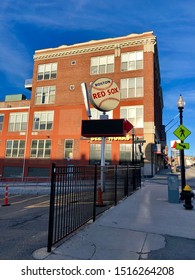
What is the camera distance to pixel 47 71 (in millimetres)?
37312

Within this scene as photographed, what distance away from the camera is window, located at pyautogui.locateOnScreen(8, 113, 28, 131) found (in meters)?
36.7

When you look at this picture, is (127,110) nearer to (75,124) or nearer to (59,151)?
(75,124)

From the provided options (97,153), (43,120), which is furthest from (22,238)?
(43,120)

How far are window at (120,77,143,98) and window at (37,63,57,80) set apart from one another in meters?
12.6

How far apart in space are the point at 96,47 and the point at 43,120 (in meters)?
14.3

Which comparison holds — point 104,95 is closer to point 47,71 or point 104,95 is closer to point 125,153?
point 125,153

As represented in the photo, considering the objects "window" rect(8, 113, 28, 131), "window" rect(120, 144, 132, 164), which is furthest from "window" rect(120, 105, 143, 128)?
"window" rect(8, 113, 28, 131)

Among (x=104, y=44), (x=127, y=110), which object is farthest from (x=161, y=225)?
(x=104, y=44)

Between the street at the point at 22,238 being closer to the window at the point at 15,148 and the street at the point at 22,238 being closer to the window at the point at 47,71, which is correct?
the window at the point at 15,148

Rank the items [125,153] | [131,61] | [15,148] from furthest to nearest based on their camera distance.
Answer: [15,148] < [131,61] < [125,153]

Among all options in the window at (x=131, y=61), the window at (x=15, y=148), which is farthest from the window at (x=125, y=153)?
the window at (x=15, y=148)

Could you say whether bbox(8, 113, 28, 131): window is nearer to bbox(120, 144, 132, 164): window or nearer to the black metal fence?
bbox(120, 144, 132, 164): window

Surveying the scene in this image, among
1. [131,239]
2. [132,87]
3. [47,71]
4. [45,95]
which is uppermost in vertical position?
[47,71]

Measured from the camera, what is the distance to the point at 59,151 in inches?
1303
